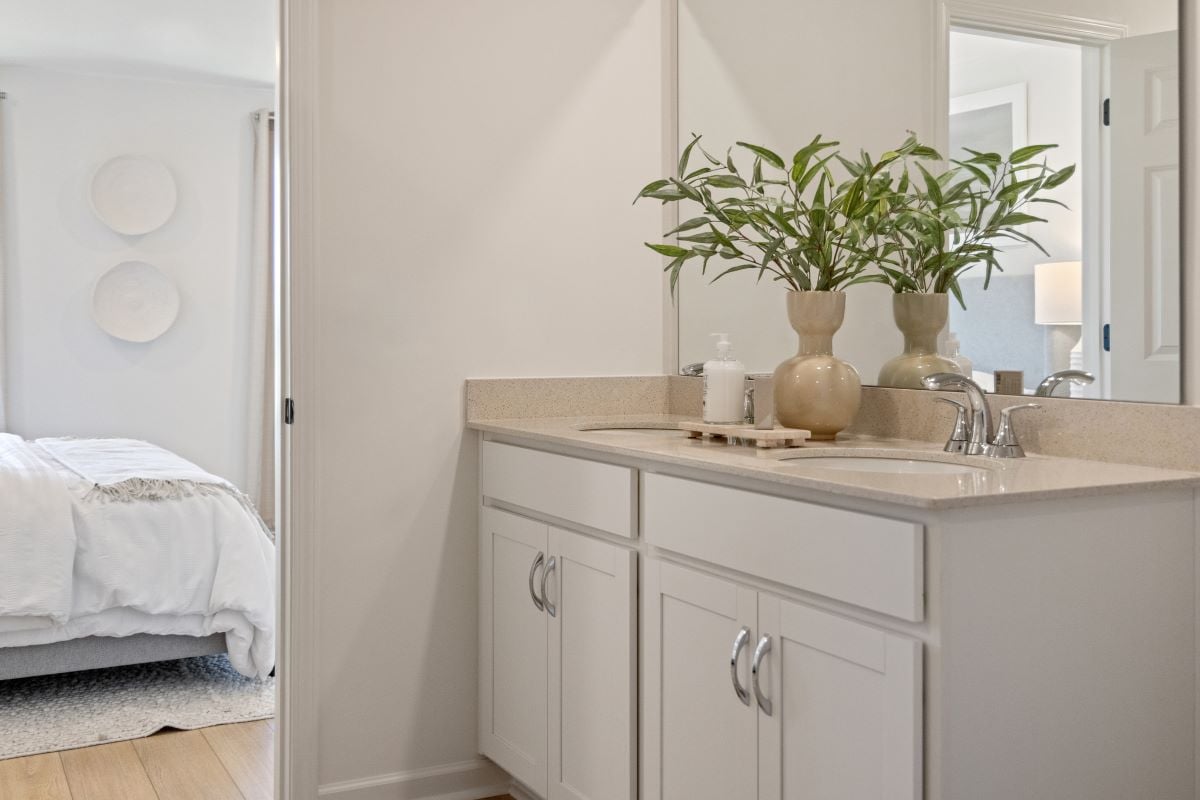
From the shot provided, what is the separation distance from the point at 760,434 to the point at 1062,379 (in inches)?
19.5

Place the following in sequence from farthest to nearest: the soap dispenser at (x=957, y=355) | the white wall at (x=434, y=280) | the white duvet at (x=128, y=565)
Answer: the white duvet at (x=128, y=565), the white wall at (x=434, y=280), the soap dispenser at (x=957, y=355)

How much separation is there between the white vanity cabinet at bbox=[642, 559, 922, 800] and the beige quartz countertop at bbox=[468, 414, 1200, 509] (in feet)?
0.60

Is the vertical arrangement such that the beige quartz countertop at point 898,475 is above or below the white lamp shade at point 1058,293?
below

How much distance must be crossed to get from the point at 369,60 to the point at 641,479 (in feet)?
3.79

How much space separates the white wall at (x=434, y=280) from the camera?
2451 millimetres

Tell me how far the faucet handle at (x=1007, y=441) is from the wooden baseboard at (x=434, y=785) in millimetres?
1436

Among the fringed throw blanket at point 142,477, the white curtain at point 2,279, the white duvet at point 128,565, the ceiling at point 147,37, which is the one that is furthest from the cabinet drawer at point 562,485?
the white curtain at point 2,279

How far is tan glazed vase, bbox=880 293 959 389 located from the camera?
2.06 metres

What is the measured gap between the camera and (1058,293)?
182cm

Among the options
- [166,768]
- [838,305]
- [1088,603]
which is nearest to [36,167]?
[166,768]

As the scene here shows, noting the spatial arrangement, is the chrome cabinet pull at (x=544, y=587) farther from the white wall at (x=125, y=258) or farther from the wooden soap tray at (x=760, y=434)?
the white wall at (x=125, y=258)

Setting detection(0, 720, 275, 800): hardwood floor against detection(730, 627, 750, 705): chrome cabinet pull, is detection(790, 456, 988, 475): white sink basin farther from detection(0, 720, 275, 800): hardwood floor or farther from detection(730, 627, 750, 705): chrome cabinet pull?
detection(0, 720, 275, 800): hardwood floor

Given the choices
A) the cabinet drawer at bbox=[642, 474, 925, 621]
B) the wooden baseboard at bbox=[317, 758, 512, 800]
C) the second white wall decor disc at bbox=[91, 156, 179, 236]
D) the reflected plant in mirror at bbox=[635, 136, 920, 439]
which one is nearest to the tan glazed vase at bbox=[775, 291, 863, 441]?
the reflected plant in mirror at bbox=[635, 136, 920, 439]

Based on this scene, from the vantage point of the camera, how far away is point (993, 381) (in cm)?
194
